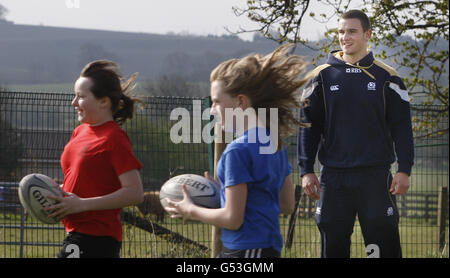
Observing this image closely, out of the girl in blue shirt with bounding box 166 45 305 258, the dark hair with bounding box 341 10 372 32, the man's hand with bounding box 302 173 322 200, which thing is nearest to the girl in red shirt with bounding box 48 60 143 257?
the girl in blue shirt with bounding box 166 45 305 258

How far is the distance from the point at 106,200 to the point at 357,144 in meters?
2.06

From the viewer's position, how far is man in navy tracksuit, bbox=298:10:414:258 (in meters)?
4.81

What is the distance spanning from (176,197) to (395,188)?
1972mm

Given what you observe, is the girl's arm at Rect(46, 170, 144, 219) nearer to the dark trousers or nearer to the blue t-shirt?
the dark trousers

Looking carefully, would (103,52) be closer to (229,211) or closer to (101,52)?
(101,52)

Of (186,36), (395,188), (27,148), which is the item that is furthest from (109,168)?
(186,36)

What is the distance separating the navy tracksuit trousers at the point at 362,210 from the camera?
4.79m

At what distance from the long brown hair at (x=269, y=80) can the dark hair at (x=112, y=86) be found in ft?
2.43

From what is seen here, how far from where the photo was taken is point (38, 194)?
3.78 metres

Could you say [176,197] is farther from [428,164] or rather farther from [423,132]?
[423,132]

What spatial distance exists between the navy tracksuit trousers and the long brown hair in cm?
123

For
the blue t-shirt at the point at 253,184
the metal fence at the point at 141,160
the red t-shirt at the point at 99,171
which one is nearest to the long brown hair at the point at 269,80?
the blue t-shirt at the point at 253,184

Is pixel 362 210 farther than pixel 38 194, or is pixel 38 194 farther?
pixel 362 210

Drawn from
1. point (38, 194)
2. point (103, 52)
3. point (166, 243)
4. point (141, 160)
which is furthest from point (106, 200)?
point (103, 52)
